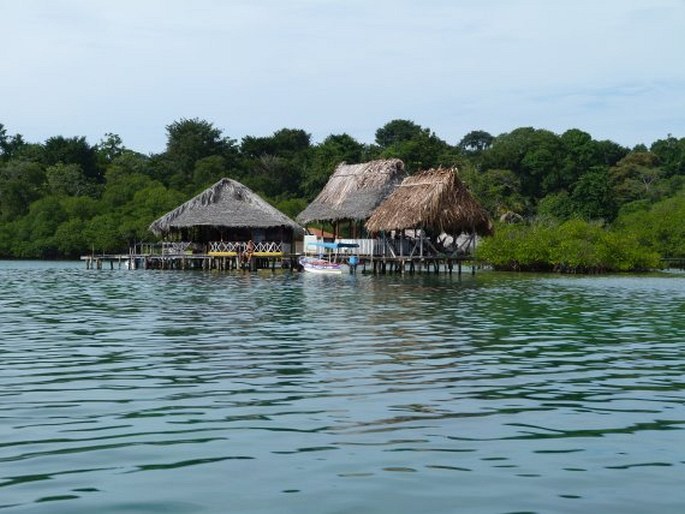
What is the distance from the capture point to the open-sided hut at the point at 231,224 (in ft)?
174

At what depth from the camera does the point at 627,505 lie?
6.19m

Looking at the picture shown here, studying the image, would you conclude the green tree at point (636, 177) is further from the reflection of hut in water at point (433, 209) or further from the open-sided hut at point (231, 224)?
the open-sided hut at point (231, 224)

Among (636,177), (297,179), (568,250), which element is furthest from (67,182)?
(568,250)

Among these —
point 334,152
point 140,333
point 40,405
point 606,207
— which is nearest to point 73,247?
point 334,152

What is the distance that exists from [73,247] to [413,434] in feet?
238

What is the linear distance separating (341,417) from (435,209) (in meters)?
37.9

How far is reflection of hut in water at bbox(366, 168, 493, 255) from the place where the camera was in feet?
153

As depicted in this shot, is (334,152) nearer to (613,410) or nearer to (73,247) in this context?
(73,247)

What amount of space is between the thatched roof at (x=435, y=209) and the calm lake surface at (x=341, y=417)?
2758cm

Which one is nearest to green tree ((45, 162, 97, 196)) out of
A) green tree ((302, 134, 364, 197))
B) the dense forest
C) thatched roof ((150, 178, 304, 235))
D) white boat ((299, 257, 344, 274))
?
the dense forest

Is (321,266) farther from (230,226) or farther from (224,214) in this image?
(224,214)

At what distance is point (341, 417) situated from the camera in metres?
8.98

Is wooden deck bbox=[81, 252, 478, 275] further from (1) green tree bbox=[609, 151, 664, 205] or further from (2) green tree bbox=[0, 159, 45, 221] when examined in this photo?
(1) green tree bbox=[609, 151, 664, 205]

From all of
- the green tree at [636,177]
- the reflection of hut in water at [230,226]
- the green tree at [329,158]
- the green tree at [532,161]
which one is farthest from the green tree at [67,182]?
the green tree at [636,177]
